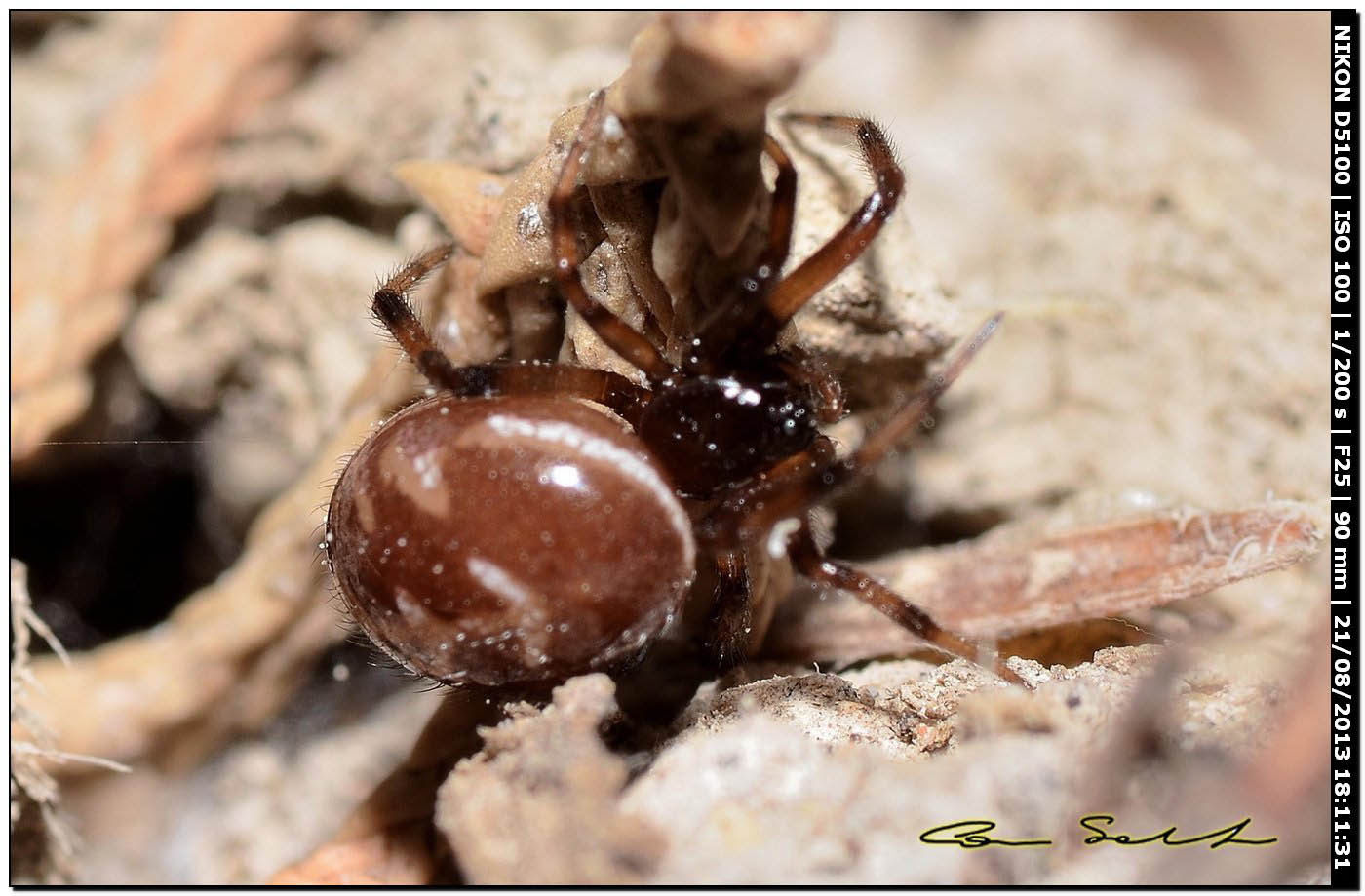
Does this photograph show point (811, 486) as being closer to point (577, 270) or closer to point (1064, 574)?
point (577, 270)

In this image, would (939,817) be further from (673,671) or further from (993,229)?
(993,229)

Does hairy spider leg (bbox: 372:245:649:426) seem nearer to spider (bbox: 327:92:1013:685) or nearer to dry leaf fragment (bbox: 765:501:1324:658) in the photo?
spider (bbox: 327:92:1013:685)

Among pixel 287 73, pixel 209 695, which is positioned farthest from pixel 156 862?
pixel 287 73

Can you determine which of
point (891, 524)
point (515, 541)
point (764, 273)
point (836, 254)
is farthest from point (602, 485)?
point (891, 524)

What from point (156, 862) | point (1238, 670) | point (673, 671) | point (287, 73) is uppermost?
point (287, 73)

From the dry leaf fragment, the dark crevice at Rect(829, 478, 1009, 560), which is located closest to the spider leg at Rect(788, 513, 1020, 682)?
the dry leaf fragment

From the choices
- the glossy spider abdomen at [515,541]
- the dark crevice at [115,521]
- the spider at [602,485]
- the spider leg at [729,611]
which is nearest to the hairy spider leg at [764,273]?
the spider at [602,485]
